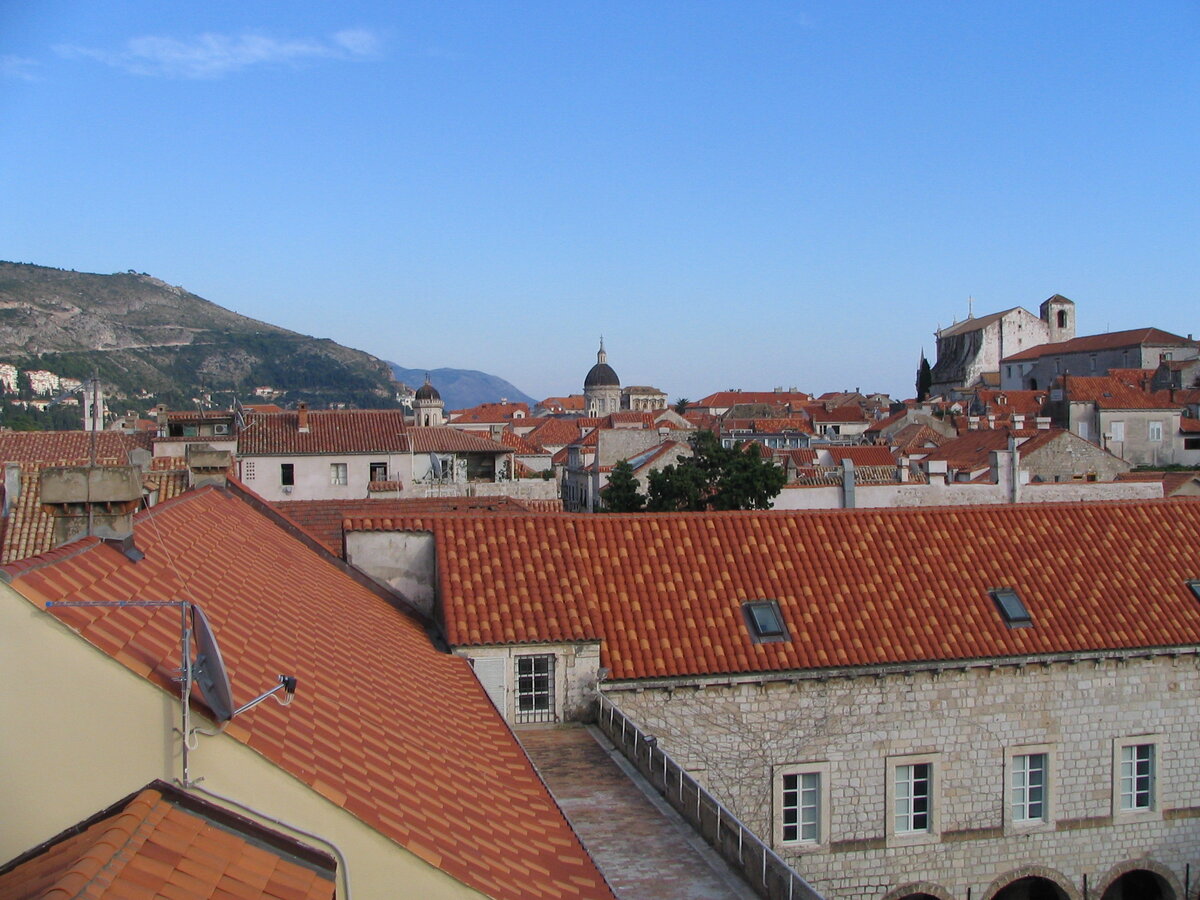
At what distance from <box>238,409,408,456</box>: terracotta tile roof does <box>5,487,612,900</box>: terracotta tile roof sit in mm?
34799

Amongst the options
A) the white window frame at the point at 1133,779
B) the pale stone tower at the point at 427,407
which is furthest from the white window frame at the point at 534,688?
the pale stone tower at the point at 427,407

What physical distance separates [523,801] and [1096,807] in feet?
38.7

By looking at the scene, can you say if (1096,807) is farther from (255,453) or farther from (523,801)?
(255,453)

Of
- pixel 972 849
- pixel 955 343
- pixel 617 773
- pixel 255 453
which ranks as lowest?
pixel 972 849

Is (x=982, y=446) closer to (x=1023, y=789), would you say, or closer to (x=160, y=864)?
(x=1023, y=789)

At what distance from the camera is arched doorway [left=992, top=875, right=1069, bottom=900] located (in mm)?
15922

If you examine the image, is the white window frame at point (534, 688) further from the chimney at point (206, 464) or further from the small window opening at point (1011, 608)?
the small window opening at point (1011, 608)

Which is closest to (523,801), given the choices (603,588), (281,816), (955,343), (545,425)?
(281,816)

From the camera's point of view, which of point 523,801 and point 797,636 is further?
point 797,636

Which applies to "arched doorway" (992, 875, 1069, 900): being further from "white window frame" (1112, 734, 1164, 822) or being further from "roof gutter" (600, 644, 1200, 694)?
"roof gutter" (600, 644, 1200, 694)

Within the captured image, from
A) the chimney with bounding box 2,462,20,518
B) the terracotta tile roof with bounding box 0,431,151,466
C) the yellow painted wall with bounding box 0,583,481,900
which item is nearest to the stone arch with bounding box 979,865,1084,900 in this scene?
the yellow painted wall with bounding box 0,583,481,900

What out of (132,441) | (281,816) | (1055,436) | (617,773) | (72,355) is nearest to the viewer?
(281,816)

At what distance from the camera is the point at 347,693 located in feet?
26.0

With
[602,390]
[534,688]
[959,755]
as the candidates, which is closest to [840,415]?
[602,390]
